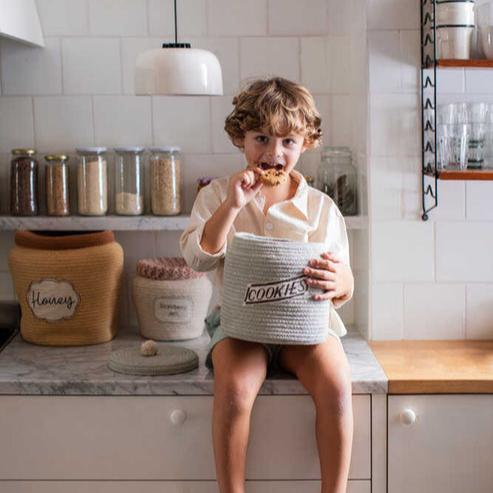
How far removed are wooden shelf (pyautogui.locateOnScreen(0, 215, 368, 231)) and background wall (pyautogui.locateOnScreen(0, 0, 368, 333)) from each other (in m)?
0.16

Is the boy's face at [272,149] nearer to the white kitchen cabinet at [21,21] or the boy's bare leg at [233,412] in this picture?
the boy's bare leg at [233,412]

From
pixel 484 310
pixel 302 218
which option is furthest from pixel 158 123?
pixel 484 310

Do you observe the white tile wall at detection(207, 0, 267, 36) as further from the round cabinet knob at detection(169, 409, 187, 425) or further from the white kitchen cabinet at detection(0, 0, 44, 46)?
the round cabinet knob at detection(169, 409, 187, 425)

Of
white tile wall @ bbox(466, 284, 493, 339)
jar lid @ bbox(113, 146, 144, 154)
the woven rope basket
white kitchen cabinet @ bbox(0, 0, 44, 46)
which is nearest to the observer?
the woven rope basket

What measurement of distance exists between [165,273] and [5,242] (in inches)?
21.5

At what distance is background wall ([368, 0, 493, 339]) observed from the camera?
274 centimetres

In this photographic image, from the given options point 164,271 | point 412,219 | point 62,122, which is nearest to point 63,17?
point 62,122

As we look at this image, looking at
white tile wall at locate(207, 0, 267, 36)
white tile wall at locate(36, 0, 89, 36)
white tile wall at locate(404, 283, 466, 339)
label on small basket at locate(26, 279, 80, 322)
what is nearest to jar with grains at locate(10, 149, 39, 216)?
label on small basket at locate(26, 279, 80, 322)

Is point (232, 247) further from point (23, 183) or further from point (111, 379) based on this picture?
point (23, 183)

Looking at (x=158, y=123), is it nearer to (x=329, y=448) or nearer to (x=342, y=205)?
(x=342, y=205)

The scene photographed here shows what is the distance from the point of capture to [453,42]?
2617 millimetres

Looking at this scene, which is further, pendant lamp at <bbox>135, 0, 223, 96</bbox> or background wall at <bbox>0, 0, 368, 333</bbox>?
background wall at <bbox>0, 0, 368, 333</bbox>

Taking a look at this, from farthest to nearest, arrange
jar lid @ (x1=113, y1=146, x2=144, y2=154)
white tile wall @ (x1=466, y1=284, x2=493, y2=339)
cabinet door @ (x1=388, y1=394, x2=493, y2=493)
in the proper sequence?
jar lid @ (x1=113, y1=146, x2=144, y2=154)
white tile wall @ (x1=466, y1=284, x2=493, y2=339)
cabinet door @ (x1=388, y1=394, x2=493, y2=493)

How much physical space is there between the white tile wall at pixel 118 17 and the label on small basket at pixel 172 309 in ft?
2.43
